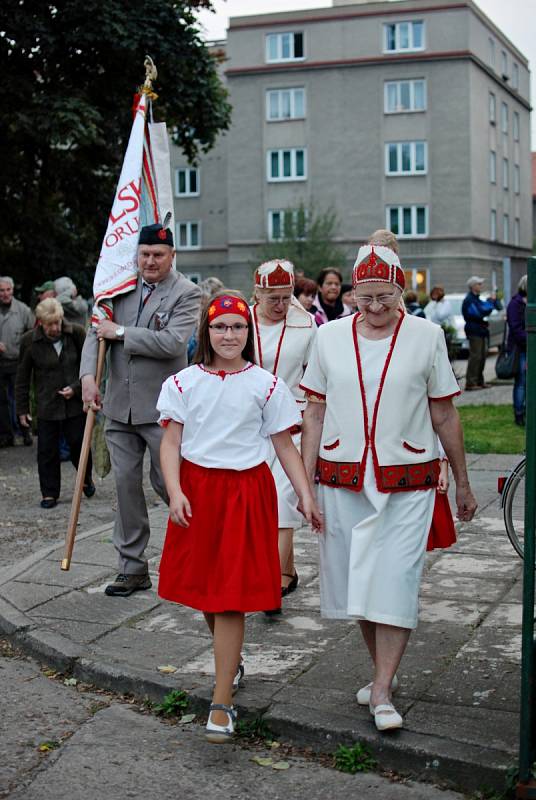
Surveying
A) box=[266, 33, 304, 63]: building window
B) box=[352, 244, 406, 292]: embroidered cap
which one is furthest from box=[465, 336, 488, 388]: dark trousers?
box=[266, 33, 304, 63]: building window

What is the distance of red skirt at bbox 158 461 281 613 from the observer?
15.2 ft

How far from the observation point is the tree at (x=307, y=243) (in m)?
51.0

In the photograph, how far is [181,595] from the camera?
15.5ft

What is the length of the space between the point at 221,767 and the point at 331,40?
2120 inches

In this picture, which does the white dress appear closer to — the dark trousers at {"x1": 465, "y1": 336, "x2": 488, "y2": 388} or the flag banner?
the flag banner

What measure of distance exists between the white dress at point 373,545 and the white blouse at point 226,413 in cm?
37

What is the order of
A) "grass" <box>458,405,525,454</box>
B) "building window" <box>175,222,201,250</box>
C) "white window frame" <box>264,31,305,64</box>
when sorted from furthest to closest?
"building window" <box>175,222,201,250</box> → "white window frame" <box>264,31,305,64</box> → "grass" <box>458,405,525,454</box>

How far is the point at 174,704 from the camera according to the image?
16.7 feet

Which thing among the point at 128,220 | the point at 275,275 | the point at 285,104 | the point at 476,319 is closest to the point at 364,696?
the point at 275,275

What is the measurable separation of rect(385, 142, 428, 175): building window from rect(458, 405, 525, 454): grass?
123 feet

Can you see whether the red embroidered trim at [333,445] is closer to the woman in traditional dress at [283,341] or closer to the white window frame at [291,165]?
the woman in traditional dress at [283,341]

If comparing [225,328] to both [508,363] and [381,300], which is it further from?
[508,363]

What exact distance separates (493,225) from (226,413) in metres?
55.3

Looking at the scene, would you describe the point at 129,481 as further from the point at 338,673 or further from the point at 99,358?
the point at 338,673
